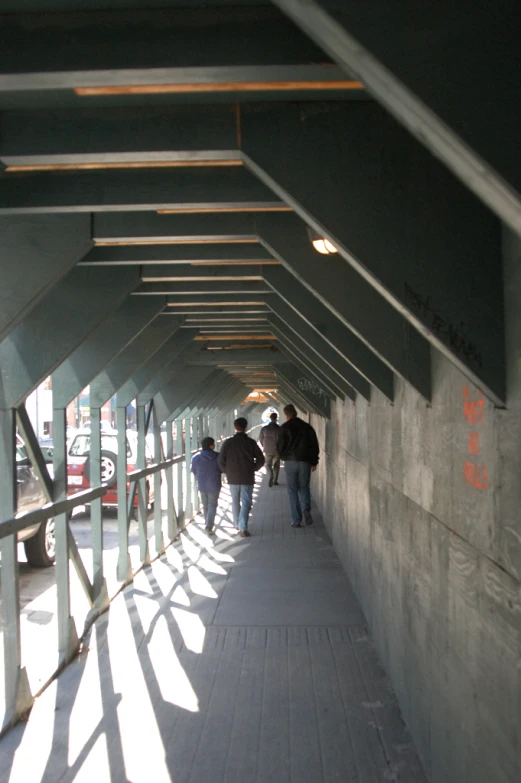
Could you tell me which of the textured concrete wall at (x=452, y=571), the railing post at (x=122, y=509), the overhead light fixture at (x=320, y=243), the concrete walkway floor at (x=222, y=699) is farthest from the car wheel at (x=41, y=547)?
the overhead light fixture at (x=320, y=243)

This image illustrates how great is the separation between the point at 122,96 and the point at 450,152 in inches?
77.3

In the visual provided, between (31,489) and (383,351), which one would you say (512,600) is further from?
(31,489)

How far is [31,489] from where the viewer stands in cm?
1045

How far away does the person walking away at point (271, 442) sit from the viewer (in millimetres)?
17969

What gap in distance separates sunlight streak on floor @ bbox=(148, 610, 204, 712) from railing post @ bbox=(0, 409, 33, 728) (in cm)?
94

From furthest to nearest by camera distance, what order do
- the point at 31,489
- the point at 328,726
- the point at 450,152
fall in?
the point at 31,489
the point at 328,726
the point at 450,152

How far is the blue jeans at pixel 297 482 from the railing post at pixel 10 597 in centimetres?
755

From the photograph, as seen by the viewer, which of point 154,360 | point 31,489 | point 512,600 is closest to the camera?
point 512,600

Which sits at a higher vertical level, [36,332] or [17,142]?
[17,142]

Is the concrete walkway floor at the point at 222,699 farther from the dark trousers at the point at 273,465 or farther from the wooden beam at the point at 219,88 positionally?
the dark trousers at the point at 273,465

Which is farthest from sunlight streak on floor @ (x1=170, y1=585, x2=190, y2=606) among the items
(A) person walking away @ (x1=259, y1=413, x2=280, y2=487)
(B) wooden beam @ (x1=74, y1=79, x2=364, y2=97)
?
(A) person walking away @ (x1=259, y1=413, x2=280, y2=487)

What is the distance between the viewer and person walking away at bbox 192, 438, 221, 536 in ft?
43.0

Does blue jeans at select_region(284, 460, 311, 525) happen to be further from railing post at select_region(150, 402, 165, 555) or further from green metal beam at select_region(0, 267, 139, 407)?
green metal beam at select_region(0, 267, 139, 407)

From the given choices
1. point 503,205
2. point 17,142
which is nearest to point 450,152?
point 503,205
